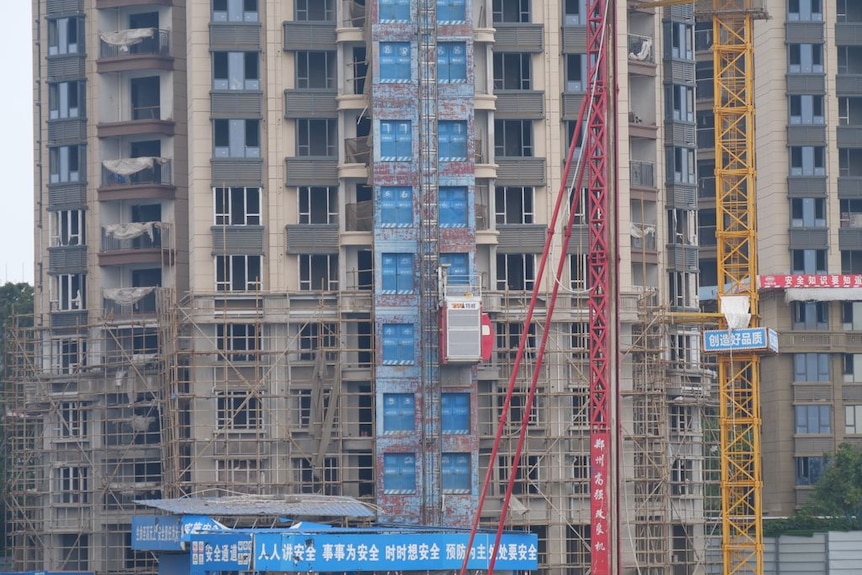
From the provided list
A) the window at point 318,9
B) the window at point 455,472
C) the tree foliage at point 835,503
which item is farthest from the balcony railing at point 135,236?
the tree foliage at point 835,503

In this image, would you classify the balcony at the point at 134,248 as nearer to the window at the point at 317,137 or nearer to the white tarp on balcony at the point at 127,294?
the white tarp on balcony at the point at 127,294

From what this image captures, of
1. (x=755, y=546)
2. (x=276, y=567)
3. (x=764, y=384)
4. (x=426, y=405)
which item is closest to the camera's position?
(x=276, y=567)

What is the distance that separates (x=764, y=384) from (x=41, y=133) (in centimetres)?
5748

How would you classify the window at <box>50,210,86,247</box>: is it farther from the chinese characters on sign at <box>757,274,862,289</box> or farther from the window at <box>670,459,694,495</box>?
the chinese characters on sign at <box>757,274,862,289</box>

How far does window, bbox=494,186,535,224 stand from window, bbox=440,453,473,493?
15.4 m

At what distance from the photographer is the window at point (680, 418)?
134m

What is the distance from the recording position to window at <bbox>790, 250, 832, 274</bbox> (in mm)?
163750

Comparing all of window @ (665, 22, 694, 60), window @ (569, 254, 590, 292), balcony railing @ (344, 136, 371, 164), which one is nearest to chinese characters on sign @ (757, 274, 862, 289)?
window @ (665, 22, 694, 60)

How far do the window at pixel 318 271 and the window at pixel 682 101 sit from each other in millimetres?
26221

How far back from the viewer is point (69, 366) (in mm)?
136375

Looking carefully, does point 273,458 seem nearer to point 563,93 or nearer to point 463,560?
point 463,560

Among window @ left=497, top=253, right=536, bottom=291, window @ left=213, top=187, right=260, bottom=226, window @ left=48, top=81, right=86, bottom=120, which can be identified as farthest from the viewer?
window @ left=48, top=81, right=86, bottom=120

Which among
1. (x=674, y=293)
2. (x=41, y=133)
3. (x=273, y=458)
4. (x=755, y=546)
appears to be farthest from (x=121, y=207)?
(x=755, y=546)

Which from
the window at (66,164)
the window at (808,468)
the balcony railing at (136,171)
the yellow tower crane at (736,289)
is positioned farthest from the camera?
the window at (808,468)
